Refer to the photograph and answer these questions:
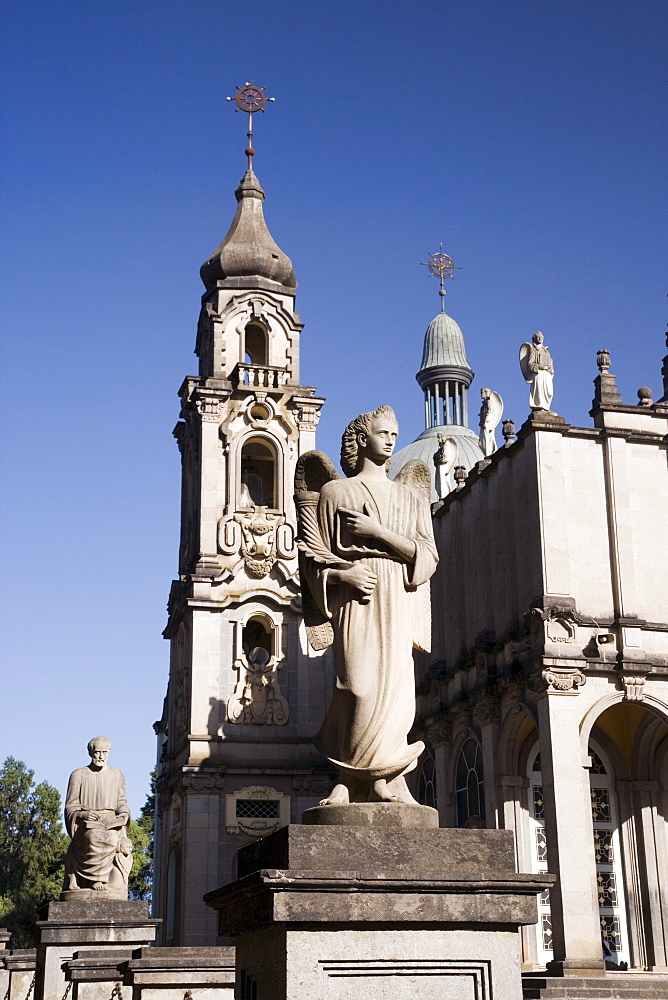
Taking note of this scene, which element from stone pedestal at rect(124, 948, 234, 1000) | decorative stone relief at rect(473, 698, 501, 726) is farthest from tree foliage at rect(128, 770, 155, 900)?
stone pedestal at rect(124, 948, 234, 1000)

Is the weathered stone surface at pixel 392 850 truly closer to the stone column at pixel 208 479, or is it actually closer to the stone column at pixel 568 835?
the stone column at pixel 568 835

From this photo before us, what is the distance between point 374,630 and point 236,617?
30.5 m

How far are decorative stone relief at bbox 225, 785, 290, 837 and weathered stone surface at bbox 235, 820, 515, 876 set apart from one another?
30.1 meters

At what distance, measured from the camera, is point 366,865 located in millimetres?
7301

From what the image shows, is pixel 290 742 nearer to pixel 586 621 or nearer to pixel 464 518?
pixel 464 518

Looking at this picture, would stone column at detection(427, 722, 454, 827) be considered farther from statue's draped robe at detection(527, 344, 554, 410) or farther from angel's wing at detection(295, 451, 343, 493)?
angel's wing at detection(295, 451, 343, 493)

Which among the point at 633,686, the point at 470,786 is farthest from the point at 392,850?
the point at 470,786

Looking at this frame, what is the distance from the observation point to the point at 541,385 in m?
31.2

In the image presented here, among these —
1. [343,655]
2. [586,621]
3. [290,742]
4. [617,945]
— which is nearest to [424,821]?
[343,655]

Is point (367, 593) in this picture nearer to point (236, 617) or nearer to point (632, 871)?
point (632, 871)

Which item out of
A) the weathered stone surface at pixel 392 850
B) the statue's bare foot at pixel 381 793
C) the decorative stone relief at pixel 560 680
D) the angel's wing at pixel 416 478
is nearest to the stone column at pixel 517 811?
the decorative stone relief at pixel 560 680

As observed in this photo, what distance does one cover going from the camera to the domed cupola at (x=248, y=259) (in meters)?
43.0

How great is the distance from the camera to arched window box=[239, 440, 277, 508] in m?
40.8

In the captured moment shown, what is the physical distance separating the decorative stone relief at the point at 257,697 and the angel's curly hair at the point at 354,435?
29.6 meters
